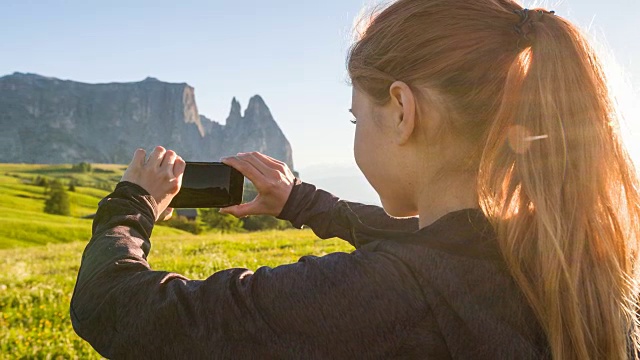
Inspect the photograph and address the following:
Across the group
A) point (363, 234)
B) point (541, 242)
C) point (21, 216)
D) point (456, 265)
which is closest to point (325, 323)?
point (456, 265)

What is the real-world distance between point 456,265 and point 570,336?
469mm

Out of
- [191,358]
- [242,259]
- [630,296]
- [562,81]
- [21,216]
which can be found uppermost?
[562,81]

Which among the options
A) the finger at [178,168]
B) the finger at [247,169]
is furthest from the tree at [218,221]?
the finger at [178,168]

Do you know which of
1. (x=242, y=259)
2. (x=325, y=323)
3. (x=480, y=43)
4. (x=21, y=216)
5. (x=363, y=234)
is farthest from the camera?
(x=21, y=216)

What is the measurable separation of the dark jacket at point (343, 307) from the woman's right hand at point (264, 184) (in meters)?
1.31

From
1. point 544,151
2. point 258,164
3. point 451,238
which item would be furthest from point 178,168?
point 544,151

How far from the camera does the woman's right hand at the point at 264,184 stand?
10.2 ft

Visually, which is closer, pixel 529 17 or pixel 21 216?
pixel 529 17

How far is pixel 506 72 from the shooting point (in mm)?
1901

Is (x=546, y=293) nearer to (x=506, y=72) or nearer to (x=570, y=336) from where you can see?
(x=570, y=336)

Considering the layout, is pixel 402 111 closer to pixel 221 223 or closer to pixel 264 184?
pixel 264 184

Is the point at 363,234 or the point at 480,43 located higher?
the point at 480,43

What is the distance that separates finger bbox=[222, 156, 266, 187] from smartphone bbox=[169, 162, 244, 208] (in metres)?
0.03

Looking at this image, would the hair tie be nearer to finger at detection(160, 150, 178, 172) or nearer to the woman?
the woman
